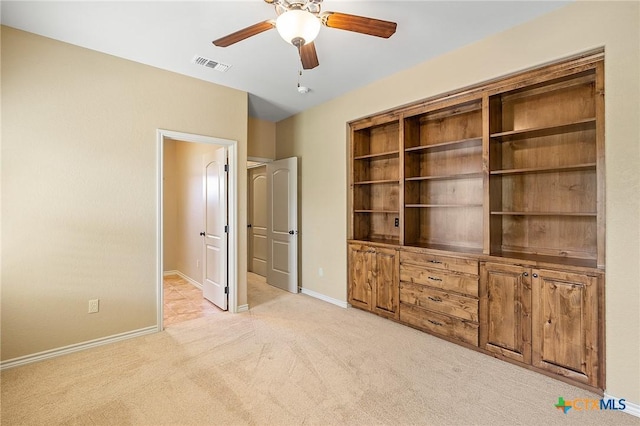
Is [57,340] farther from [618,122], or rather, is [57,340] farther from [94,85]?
[618,122]

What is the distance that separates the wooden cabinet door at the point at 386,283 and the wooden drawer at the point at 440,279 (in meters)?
0.11

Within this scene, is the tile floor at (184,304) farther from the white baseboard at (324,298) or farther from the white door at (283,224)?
the white baseboard at (324,298)

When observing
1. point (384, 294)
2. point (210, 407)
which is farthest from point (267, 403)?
point (384, 294)

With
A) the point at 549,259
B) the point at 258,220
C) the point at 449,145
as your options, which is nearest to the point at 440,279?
the point at 549,259

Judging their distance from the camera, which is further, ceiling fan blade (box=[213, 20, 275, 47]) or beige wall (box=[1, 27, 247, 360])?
beige wall (box=[1, 27, 247, 360])

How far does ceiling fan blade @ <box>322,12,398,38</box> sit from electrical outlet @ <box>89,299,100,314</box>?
3144mm

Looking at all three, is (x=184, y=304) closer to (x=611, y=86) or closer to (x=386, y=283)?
(x=386, y=283)

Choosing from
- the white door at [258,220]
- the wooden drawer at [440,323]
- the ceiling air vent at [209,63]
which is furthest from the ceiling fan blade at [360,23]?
the white door at [258,220]

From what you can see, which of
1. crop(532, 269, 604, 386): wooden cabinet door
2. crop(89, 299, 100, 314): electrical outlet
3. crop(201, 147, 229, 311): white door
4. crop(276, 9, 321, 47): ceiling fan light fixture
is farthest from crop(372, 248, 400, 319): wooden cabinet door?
crop(89, 299, 100, 314): electrical outlet

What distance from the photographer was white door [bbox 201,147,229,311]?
3.82 meters

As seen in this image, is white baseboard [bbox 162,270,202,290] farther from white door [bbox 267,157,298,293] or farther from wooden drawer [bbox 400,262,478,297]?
wooden drawer [bbox 400,262,478,297]

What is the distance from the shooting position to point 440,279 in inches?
118

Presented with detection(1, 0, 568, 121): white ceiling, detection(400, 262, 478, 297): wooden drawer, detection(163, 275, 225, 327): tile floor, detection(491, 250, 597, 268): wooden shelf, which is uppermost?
detection(1, 0, 568, 121): white ceiling

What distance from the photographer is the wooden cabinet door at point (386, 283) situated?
340 centimetres
